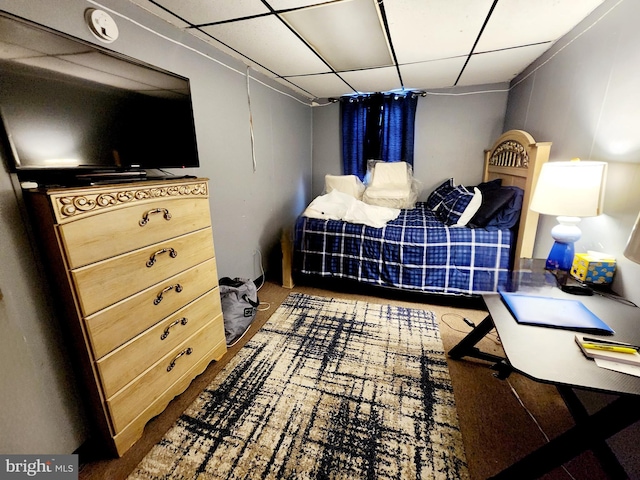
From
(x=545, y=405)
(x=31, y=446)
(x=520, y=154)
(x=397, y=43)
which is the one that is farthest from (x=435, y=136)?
(x=31, y=446)

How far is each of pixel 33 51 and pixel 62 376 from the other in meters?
1.26

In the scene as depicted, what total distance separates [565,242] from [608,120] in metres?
0.68

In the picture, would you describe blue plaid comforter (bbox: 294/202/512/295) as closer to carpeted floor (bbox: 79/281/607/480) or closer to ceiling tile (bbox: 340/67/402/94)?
carpeted floor (bbox: 79/281/607/480)

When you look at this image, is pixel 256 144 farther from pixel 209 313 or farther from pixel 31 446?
pixel 31 446

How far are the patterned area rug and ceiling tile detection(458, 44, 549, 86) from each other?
236 centimetres

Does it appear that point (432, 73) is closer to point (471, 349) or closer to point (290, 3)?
point (290, 3)

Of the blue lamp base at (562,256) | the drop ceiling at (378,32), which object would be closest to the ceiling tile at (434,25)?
the drop ceiling at (378,32)

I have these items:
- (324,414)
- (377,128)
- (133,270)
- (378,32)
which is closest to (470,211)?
(378,32)

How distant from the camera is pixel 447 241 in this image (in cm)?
233

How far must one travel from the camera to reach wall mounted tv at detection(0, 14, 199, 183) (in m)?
0.92

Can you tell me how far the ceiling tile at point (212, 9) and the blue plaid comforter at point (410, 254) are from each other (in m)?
1.65

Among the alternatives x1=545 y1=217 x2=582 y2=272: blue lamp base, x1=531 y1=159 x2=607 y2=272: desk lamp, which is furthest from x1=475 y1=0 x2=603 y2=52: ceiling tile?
x1=545 y1=217 x2=582 y2=272: blue lamp base

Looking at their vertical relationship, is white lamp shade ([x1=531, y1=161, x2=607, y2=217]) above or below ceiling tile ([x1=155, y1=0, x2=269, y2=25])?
below

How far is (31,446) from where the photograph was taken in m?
1.05
